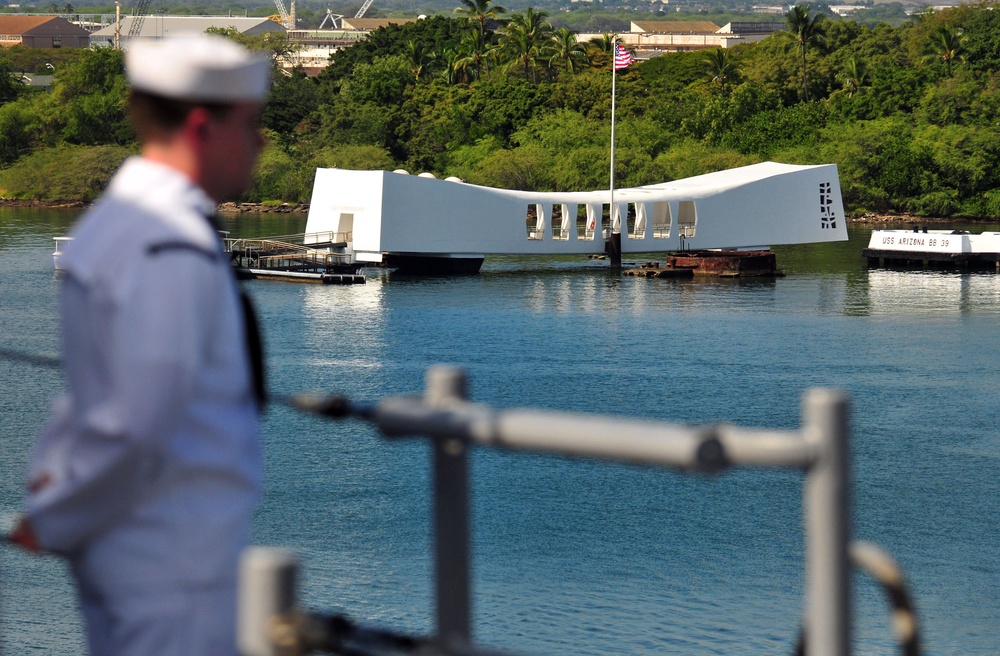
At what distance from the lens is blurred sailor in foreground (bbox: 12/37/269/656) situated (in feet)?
5.66

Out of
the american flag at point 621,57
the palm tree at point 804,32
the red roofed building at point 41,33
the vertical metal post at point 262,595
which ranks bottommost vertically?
the vertical metal post at point 262,595

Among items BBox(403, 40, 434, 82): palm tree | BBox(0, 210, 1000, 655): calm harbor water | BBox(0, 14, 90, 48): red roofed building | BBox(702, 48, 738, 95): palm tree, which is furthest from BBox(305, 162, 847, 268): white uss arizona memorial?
BBox(0, 14, 90, 48): red roofed building

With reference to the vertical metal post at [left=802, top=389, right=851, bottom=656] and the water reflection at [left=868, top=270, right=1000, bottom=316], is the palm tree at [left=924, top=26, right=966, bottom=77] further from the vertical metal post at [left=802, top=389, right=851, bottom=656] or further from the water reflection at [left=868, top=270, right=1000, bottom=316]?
the vertical metal post at [left=802, top=389, right=851, bottom=656]

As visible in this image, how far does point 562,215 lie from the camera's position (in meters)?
41.7

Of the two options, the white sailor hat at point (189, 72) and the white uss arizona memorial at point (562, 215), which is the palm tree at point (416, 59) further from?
the white sailor hat at point (189, 72)

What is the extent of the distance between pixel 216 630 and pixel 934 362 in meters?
25.4

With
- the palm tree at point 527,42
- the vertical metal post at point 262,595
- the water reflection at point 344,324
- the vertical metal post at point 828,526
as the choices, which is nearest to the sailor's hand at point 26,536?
the vertical metal post at point 262,595

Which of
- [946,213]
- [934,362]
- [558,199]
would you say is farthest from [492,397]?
[946,213]

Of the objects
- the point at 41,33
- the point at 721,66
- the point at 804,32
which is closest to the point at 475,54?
the point at 721,66

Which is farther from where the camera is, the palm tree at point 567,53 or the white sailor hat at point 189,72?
the palm tree at point 567,53

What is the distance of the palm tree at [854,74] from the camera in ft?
219

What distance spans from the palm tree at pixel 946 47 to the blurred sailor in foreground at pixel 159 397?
68676mm

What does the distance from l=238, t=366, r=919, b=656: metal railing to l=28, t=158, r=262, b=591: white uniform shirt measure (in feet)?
0.41

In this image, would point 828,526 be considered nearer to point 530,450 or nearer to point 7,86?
point 530,450
